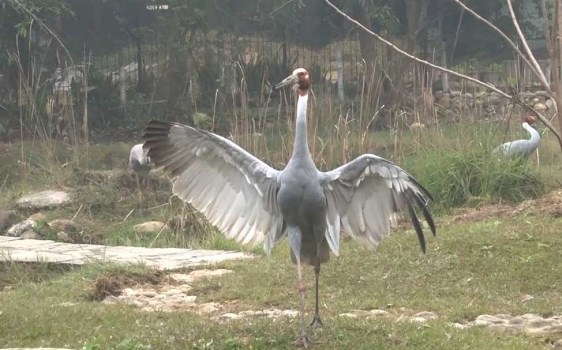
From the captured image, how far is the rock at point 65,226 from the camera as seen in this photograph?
11461mm

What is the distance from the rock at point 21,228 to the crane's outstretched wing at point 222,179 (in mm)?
5611

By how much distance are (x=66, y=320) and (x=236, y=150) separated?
5.69 feet

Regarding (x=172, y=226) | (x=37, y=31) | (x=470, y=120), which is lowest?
(x=172, y=226)

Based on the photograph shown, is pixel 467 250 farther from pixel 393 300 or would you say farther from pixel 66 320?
pixel 66 320

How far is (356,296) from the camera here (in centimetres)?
748

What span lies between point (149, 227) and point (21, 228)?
5.03 ft

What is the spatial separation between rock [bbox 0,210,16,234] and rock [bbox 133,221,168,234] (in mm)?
1732

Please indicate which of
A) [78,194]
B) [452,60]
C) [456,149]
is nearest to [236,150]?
[456,149]

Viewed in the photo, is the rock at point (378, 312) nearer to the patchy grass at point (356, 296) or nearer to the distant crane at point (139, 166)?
the patchy grass at point (356, 296)

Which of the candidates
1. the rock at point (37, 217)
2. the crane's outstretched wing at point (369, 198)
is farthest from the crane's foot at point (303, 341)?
the rock at point (37, 217)

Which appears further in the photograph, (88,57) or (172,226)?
(88,57)

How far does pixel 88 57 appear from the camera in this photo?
702 inches

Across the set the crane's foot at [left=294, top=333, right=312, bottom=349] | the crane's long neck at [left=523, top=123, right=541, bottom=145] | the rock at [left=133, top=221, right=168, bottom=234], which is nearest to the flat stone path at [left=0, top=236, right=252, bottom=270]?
the rock at [left=133, top=221, right=168, bottom=234]

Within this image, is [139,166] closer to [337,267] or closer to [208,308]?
[337,267]
